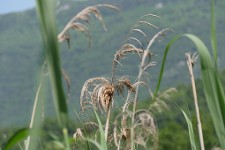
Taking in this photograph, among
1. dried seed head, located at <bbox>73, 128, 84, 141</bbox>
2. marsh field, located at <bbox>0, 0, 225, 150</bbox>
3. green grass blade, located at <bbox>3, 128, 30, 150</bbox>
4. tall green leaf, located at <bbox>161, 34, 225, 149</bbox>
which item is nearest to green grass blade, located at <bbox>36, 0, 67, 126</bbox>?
marsh field, located at <bbox>0, 0, 225, 150</bbox>

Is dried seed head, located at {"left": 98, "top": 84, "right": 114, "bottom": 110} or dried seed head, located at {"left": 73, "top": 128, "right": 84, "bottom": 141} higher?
dried seed head, located at {"left": 98, "top": 84, "right": 114, "bottom": 110}

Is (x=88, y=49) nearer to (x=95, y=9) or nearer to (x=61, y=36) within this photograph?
(x=95, y=9)

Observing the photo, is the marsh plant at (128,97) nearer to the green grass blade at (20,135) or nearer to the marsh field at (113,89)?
the marsh field at (113,89)

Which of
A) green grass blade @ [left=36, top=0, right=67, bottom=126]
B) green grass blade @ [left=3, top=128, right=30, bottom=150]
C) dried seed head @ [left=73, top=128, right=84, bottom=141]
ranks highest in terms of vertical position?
green grass blade @ [left=36, top=0, right=67, bottom=126]

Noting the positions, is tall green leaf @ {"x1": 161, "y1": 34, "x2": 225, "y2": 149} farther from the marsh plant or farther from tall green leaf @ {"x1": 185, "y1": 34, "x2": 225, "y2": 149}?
the marsh plant

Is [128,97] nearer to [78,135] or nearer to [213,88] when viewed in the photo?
[78,135]

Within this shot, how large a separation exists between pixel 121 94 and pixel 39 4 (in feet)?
4.09

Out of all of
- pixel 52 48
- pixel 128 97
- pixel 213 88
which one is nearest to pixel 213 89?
pixel 213 88

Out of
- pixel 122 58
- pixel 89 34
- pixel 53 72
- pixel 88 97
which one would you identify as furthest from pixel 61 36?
pixel 88 97

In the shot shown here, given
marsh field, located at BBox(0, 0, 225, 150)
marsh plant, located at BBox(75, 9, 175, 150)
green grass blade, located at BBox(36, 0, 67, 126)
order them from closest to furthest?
green grass blade, located at BBox(36, 0, 67, 126)
marsh field, located at BBox(0, 0, 225, 150)
marsh plant, located at BBox(75, 9, 175, 150)

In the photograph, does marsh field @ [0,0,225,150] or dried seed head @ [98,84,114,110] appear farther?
dried seed head @ [98,84,114,110]

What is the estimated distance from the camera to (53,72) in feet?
4.02

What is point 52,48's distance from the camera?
1.21 meters

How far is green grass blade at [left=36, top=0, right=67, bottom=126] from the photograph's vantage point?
1.18 metres
